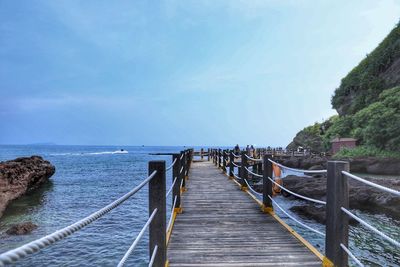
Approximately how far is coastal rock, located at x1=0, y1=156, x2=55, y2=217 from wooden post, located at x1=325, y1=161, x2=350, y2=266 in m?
17.2

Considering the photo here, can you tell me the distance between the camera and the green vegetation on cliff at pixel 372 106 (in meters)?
34.0

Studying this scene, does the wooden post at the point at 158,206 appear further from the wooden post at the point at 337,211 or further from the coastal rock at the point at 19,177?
the coastal rock at the point at 19,177

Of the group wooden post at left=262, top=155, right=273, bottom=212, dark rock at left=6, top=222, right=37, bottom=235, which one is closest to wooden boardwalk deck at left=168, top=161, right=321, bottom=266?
wooden post at left=262, top=155, right=273, bottom=212

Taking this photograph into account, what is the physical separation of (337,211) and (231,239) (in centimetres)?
206

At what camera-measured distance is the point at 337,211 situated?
376 centimetres

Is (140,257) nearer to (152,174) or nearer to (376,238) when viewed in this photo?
(152,174)

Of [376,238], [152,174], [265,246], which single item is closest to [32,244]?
[152,174]

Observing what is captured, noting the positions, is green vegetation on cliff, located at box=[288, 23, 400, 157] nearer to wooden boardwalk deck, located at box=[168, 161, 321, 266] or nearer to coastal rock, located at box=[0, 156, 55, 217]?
wooden boardwalk deck, located at box=[168, 161, 321, 266]

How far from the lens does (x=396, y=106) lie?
1375 inches

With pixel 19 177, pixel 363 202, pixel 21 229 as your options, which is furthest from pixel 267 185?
pixel 19 177

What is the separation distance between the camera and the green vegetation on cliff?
112 feet

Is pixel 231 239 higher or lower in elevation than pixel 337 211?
lower

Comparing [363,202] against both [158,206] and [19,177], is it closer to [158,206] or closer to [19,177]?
[158,206]

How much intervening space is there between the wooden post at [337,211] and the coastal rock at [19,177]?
17199 mm
